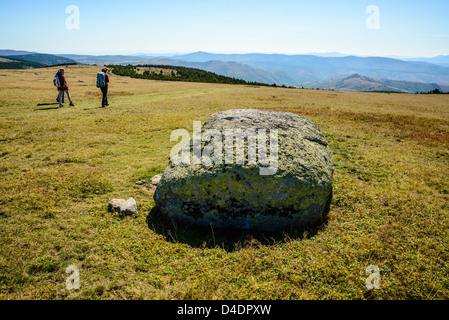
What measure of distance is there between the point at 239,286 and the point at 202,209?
107 inches

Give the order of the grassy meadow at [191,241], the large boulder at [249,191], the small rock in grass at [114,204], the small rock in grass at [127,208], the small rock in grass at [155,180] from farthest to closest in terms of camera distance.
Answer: the small rock in grass at [155,180] → the small rock in grass at [114,204] → the small rock in grass at [127,208] → the large boulder at [249,191] → the grassy meadow at [191,241]

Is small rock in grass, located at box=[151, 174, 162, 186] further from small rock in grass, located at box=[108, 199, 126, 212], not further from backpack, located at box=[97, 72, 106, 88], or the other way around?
backpack, located at box=[97, 72, 106, 88]

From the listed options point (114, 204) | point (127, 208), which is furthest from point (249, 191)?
point (114, 204)

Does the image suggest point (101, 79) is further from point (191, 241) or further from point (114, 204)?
point (191, 241)

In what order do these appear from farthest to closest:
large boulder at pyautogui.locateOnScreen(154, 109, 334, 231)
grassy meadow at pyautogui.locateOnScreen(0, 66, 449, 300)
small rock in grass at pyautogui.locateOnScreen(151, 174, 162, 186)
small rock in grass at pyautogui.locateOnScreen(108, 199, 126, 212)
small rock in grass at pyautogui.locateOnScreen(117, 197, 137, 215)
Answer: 1. small rock in grass at pyautogui.locateOnScreen(151, 174, 162, 186)
2. small rock in grass at pyautogui.locateOnScreen(108, 199, 126, 212)
3. small rock in grass at pyautogui.locateOnScreen(117, 197, 137, 215)
4. large boulder at pyautogui.locateOnScreen(154, 109, 334, 231)
5. grassy meadow at pyautogui.locateOnScreen(0, 66, 449, 300)

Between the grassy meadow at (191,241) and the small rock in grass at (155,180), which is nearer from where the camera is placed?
the grassy meadow at (191,241)

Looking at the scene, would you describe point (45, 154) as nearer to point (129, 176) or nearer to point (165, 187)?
point (129, 176)

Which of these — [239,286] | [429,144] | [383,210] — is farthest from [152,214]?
[429,144]

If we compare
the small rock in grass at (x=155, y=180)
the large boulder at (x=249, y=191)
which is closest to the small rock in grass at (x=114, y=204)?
the large boulder at (x=249, y=191)

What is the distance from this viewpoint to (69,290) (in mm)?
5445

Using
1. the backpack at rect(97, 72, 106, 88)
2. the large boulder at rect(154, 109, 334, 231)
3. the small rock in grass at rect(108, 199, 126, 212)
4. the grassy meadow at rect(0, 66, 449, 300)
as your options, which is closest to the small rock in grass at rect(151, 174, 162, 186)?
the grassy meadow at rect(0, 66, 449, 300)

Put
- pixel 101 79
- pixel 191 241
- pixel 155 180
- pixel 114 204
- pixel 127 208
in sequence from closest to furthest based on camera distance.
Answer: pixel 191 241
pixel 127 208
pixel 114 204
pixel 155 180
pixel 101 79

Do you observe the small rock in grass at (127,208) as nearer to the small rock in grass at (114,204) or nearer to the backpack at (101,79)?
the small rock in grass at (114,204)

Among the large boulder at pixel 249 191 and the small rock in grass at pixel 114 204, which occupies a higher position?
the large boulder at pixel 249 191
